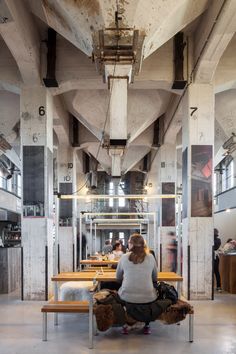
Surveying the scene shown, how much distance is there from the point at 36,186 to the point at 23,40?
10.0 ft

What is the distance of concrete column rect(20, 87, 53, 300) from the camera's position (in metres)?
9.09

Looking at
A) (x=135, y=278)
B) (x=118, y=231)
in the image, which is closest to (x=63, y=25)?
(x=135, y=278)

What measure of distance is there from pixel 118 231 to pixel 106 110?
1790 centimetres

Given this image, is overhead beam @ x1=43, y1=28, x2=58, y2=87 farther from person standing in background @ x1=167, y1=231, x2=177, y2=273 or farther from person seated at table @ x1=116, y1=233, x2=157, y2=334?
person standing in background @ x1=167, y1=231, x2=177, y2=273

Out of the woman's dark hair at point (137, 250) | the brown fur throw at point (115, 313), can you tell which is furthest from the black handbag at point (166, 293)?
the woman's dark hair at point (137, 250)

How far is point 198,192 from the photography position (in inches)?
358

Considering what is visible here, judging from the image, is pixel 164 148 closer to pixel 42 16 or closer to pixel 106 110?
pixel 106 110

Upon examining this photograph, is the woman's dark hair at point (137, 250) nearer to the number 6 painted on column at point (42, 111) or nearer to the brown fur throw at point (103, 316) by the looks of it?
the brown fur throw at point (103, 316)

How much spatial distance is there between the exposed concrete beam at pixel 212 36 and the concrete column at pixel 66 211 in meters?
7.39

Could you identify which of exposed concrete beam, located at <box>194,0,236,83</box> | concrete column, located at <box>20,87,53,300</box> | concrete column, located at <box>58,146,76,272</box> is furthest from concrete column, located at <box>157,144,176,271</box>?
concrete column, located at <box>20,87,53,300</box>

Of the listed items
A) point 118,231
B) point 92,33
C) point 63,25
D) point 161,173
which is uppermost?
point 63,25

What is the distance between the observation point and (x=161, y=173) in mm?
15461

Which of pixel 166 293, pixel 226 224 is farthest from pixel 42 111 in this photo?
pixel 226 224

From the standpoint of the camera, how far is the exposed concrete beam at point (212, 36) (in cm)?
714
